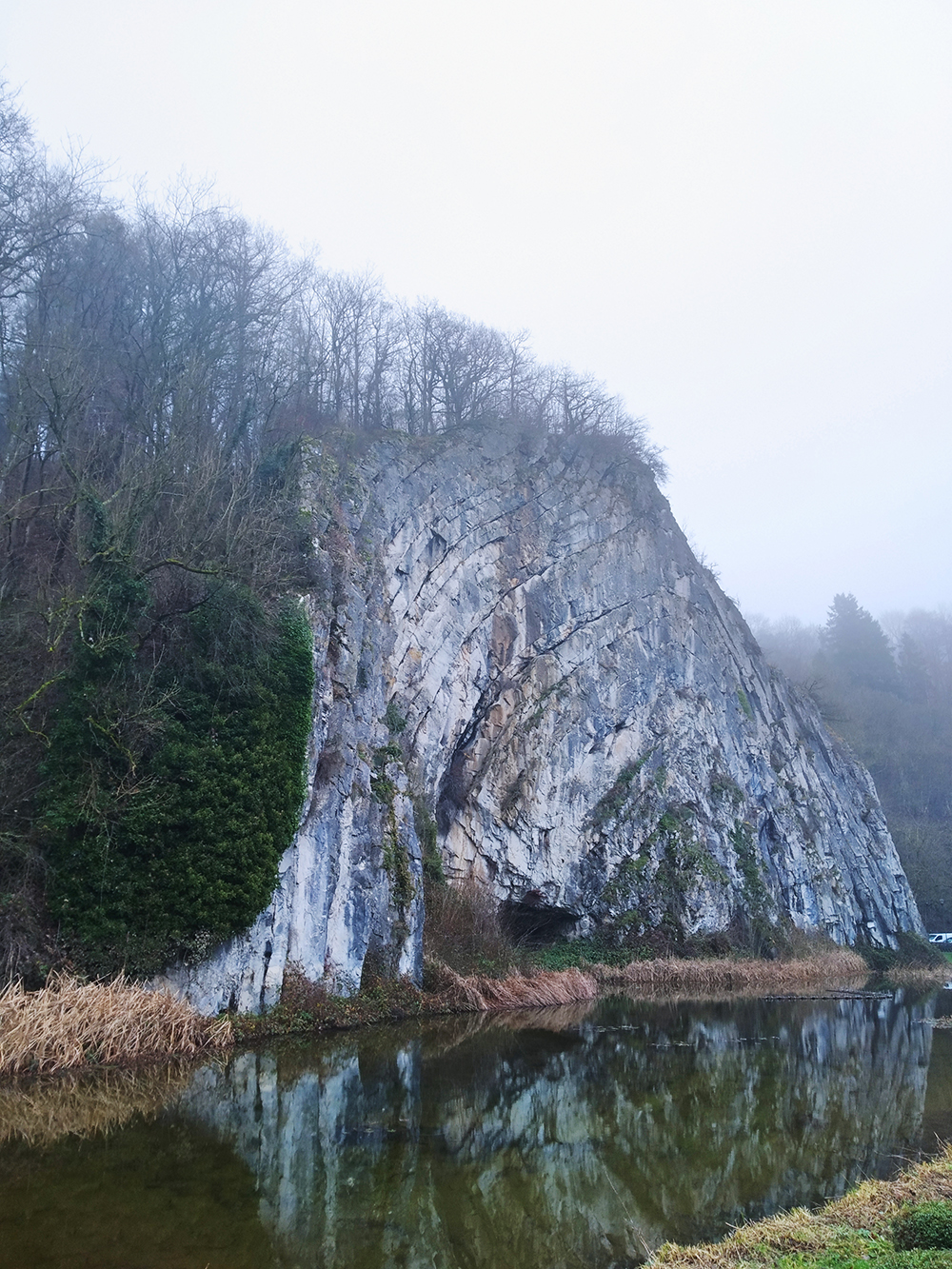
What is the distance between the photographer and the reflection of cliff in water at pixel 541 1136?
7.09m

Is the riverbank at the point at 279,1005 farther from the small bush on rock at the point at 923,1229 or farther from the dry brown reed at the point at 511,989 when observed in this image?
the small bush on rock at the point at 923,1229

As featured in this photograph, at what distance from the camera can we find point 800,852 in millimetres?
37531

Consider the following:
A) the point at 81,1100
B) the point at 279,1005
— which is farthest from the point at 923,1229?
the point at 279,1005

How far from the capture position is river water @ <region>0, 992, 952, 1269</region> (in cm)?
665

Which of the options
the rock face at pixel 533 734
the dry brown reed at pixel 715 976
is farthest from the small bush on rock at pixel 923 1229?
the dry brown reed at pixel 715 976

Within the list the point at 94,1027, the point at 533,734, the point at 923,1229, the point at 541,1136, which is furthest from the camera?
the point at 533,734

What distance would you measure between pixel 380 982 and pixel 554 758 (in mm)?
12758

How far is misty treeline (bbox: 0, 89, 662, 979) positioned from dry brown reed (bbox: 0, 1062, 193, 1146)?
2.48 meters

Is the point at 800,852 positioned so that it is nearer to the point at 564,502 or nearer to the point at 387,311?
the point at 564,502

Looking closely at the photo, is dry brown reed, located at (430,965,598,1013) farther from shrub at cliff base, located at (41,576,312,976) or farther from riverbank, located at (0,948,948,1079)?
shrub at cliff base, located at (41,576,312,976)

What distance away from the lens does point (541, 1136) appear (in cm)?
988

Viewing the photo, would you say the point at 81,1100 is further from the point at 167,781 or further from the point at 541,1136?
the point at 167,781

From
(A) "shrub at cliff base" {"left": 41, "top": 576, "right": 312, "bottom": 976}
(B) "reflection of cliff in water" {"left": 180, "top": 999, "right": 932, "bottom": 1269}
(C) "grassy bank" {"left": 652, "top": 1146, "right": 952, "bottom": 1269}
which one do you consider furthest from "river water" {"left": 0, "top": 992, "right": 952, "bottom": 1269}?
(A) "shrub at cliff base" {"left": 41, "top": 576, "right": 312, "bottom": 976}

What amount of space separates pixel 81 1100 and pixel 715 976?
2345 cm
